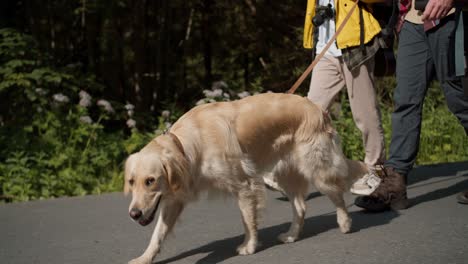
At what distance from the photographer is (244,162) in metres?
4.34

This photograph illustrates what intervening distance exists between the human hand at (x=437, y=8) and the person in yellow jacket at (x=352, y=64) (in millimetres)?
633

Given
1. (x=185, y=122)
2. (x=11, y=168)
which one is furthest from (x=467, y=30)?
(x=11, y=168)

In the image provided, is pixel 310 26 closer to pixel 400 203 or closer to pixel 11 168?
pixel 400 203

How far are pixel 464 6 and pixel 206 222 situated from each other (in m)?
2.57

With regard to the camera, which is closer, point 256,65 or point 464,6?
point 464,6

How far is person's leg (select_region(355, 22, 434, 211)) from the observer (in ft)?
16.9

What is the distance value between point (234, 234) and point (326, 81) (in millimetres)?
1620

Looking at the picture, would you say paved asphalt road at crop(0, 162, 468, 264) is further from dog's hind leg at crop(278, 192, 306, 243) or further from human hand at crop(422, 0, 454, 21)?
human hand at crop(422, 0, 454, 21)

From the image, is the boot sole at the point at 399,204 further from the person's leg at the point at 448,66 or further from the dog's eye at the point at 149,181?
the dog's eye at the point at 149,181

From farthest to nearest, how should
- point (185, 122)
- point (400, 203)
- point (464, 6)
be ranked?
point (400, 203) → point (464, 6) → point (185, 122)

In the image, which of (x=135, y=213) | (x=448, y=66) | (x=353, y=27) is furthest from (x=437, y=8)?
(x=135, y=213)

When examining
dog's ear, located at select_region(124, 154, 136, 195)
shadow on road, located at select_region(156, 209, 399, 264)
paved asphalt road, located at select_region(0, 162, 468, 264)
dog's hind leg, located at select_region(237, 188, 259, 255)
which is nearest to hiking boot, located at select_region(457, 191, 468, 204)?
paved asphalt road, located at select_region(0, 162, 468, 264)

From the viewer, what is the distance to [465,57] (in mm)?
4875

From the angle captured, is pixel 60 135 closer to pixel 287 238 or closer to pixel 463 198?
pixel 287 238
